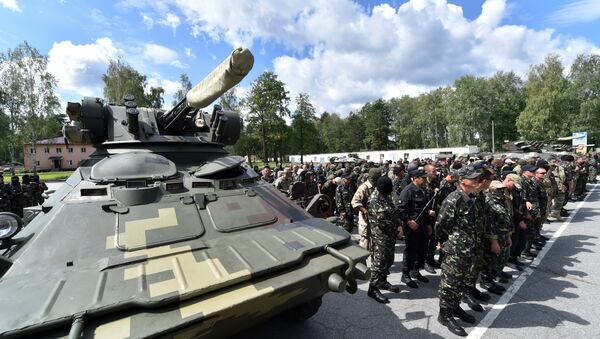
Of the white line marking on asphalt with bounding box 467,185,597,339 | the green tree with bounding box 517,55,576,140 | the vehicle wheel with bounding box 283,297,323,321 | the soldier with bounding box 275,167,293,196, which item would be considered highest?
the green tree with bounding box 517,55,576,140

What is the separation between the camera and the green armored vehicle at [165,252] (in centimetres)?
204

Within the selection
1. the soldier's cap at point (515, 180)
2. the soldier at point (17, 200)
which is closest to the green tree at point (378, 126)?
the soldier's cap at point (515, 180)

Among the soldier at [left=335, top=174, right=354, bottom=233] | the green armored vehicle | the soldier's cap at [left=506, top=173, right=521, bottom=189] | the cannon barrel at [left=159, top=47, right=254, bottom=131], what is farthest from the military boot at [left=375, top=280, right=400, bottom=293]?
A: the cannon barrel at [left=159, top=47, right=254, bottom=131]

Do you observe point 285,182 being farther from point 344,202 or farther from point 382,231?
point 382,231

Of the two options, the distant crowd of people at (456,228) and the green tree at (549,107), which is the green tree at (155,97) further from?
the green tree at (549,107)

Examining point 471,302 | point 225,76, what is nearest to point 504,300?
point 471,302

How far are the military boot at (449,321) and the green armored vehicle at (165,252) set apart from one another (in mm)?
1654

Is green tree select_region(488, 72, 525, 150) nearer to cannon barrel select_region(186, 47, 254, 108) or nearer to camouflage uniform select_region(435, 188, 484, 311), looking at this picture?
camouflage uniform select_region(435, 188, 484, 311)

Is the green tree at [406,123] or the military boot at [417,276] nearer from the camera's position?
the military boot at [417,276]

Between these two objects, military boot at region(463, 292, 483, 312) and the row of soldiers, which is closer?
military boot at region(463, 292, 483, 312)

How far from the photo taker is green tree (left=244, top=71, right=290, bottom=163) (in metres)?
39.6

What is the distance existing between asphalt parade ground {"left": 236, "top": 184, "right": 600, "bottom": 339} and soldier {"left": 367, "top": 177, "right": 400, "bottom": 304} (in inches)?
12.5

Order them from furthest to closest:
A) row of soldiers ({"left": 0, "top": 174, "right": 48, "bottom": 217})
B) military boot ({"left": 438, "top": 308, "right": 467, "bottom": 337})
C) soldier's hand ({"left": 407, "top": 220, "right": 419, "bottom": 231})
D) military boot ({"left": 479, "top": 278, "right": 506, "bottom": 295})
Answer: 1. row of soldiers ({"left": 0, "top": 174, "right": 48, "bottom": 217})
2. soldier's hand ({"left": 407, "top": 220, "right": 419, "bottom": 231})
3. military boot ({"left": 479, "top": 278, "right": 506, "bottom": 295})
4. military boot ({"left": 438, "top": 308, "right": 467, "bottom": 337})

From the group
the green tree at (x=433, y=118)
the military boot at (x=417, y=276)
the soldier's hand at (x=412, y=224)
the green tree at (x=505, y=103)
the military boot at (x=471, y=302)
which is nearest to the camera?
the military boot at (x=471, y=302)
